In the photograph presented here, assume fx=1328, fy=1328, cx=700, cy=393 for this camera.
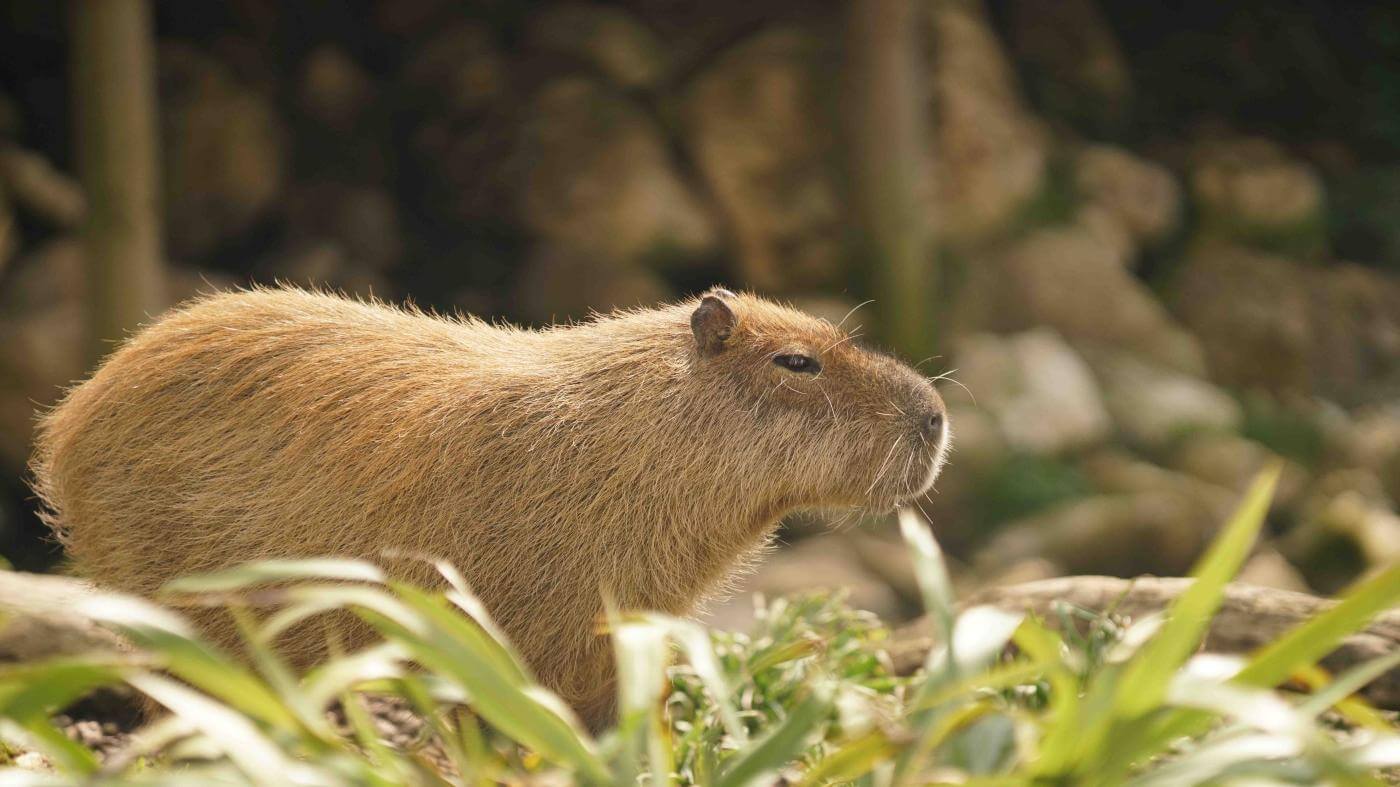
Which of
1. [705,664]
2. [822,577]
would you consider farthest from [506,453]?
[822,577]

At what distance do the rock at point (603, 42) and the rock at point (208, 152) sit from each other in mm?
2280

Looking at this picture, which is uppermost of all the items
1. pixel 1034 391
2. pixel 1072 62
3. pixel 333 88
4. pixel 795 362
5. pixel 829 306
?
pixel 333 88

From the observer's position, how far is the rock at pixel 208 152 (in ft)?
30.6

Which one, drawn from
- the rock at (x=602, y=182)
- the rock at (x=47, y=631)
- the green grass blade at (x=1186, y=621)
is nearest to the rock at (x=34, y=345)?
the rock at (x=602, y=182)

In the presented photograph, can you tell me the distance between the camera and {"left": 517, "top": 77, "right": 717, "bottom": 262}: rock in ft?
31.7

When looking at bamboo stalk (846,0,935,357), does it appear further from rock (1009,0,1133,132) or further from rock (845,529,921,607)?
rock (1009,0,1133,132)

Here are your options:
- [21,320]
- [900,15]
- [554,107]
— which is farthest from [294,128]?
[900,15]

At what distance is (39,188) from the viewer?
8789 mm

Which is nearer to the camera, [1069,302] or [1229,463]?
[1229,463]

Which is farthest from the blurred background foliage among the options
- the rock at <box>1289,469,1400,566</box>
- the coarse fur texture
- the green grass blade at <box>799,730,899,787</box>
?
the green grass blade at <box>799,730,899,787</box>

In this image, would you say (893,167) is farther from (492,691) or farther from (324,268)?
(492,691)

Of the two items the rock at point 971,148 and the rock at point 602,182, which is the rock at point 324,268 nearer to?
the rock at point 602,182

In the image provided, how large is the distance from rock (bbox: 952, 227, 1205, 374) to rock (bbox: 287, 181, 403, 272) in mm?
4362

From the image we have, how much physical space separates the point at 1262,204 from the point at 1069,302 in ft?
6.93
